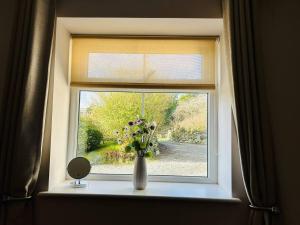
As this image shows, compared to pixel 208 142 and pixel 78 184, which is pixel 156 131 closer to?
pixel 208 142

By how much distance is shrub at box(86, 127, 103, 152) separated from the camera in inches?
86.0

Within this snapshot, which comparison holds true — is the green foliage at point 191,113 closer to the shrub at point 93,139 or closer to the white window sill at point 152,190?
the white window sill at point 152,190

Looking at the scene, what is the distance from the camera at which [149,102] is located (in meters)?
2.20

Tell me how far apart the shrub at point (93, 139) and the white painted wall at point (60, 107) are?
176 mm

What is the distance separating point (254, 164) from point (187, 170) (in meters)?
0.69

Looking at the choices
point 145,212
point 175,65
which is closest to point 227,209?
point 145,212

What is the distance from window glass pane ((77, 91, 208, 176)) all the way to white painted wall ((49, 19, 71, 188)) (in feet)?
0.50

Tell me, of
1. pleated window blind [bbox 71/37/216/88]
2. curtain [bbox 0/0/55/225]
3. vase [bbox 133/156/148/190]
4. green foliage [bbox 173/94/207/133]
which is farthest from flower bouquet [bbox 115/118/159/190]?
curtain [bbox 0/0/55/225]

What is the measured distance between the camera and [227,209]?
1664mm

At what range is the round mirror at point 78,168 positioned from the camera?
192 cm

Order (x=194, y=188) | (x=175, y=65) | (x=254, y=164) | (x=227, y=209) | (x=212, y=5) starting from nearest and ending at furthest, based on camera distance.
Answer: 1. (x=254, y=164)
2. (x=227, y=209)
3. (x=212, y=5)
4. (x=194, y=188)
5. (x=175, y=65)

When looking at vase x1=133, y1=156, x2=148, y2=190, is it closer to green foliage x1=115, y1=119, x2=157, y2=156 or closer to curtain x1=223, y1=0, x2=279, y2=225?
green foliage x1=115, y1=119, x2=157, y2=156

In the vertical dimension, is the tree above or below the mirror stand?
above

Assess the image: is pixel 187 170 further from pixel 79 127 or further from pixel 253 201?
pixel 79 127
